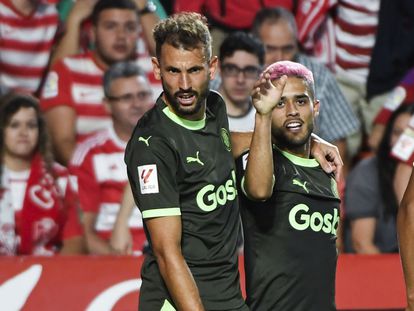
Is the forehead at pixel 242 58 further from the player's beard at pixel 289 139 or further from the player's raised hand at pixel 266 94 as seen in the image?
the player's raised hand at pixel 266 94

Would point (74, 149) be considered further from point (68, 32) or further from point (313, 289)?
point (313, 289)

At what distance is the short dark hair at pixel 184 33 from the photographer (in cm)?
439

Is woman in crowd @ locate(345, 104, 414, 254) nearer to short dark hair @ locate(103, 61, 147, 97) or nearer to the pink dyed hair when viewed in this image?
short dark hair @ locate(103, 61, 147, 97)

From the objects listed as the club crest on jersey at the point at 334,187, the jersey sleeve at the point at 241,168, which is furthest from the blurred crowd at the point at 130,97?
the jersey sleeve at the point at 241,168

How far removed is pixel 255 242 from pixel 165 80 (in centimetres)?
84

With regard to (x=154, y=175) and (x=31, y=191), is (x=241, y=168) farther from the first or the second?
(x=31, y=191)

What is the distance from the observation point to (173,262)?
4.23 meters

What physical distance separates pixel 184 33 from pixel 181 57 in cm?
11

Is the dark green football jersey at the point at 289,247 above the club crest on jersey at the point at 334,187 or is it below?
below

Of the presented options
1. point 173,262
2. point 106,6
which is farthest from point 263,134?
point 106,6

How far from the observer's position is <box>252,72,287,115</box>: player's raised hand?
4.31 meters

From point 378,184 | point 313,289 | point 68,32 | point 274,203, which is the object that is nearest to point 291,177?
point 274,203

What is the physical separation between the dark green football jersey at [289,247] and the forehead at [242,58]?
305 centimetres

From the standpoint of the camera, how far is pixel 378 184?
773 centimetres
